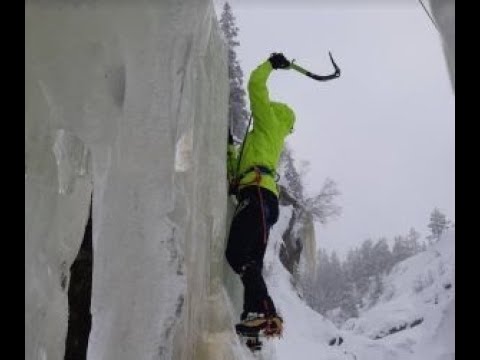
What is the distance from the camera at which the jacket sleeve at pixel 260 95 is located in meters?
4.18

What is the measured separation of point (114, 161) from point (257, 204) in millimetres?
1295

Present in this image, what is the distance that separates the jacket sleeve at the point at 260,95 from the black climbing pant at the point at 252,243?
0.44 meters

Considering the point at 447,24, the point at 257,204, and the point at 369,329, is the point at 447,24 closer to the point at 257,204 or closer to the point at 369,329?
the point at 257,204

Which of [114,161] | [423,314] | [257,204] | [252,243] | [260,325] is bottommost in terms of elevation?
[423,314]

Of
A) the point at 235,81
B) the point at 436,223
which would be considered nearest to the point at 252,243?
the point at 235,81

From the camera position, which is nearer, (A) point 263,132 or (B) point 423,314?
(A) point 263,132

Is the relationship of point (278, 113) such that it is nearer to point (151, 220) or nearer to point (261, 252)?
point (261, 252)

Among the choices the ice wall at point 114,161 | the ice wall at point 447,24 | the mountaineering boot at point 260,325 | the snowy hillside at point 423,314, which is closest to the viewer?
the ice wall at point 447,24

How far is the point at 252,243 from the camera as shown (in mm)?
4270

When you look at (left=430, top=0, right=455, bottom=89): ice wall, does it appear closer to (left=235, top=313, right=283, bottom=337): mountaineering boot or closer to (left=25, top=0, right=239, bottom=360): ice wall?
(left=25, top=0, right=239, bottom=360): ice wall

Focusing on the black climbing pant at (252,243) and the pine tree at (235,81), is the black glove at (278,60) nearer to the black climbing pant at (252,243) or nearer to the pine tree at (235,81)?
the black climbing pant at (252,243)

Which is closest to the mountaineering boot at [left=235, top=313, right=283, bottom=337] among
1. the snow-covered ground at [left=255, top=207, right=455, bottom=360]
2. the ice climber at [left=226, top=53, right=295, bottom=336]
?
the ice climber at [left=226, top=53, right=295, bottom=336]

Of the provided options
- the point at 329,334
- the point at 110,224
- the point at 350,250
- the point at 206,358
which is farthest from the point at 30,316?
the point at 350,250

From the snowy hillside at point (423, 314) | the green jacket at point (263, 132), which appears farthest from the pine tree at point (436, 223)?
the green jacket at point (263, 132)
